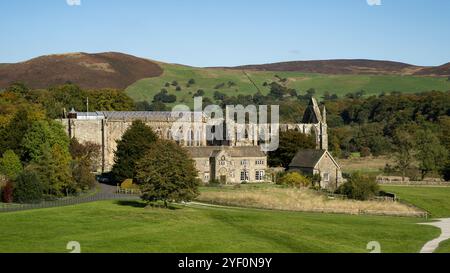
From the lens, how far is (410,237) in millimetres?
43281

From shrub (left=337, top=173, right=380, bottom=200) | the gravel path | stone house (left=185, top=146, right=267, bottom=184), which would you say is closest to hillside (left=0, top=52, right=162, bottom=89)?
stone house (left=185, top=146, right=267, bottom=184)

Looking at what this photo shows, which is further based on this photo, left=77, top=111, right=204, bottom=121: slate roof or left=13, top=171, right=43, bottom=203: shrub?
left=77, top=111, right=204, bottom=121: slate roof

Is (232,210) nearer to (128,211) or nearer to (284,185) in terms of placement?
(128,211)

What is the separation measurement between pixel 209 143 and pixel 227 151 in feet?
49.7

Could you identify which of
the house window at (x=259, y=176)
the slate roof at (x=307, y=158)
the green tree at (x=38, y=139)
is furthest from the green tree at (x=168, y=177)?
the house window at (x=259, y=176)

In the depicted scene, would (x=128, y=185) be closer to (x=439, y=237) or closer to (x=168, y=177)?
(x=168, y=177)

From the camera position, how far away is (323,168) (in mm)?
69625

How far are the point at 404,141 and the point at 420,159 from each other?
8817mm

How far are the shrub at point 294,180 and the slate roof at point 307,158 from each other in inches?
91.9

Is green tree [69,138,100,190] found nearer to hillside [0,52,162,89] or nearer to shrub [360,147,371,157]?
shrub [360,147,371,157]

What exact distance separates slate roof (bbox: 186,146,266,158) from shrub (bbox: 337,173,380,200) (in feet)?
39.6

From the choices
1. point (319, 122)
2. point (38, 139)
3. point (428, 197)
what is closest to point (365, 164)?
point (319, 122)

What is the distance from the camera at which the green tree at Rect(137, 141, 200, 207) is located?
4991cm

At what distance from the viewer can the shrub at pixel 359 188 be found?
60.6 m
